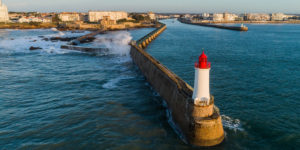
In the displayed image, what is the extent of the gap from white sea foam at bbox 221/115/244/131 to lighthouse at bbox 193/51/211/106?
372 centimetres

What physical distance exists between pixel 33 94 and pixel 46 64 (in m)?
15.9

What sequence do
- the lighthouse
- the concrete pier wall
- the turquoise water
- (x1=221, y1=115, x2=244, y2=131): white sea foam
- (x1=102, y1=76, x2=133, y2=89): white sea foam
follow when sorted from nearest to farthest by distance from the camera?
the lighthouse < the concrete pier wall < the turquoise water < (x1=221, y1=115, x2=244, y2=131): white sea foam < (x1=102, y1=76, x2=133, y2=89): white sea foam

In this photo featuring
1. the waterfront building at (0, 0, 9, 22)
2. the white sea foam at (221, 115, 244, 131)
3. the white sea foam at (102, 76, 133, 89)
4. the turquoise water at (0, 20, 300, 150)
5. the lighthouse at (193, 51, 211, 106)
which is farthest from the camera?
the waterfront building at (0, 0, 9, 22)

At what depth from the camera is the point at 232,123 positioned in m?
14.2

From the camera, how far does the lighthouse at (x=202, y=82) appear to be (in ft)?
34.8

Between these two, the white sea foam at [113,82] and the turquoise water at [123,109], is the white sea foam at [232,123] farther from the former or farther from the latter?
the white sea foam at [113,82]

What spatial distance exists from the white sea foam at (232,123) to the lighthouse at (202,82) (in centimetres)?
372

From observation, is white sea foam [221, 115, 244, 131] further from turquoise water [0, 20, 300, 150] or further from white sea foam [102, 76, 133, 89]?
white sea foam [102, 76, 133, 89]

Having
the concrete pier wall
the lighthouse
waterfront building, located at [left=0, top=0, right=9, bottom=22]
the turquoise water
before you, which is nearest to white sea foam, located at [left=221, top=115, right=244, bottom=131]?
the turquoise water

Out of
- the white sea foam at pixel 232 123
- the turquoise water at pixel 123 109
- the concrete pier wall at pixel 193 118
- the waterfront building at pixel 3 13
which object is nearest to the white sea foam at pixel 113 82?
the turquoise water at pixel 123 109

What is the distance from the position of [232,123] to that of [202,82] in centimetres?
526

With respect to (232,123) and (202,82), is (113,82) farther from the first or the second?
(202,82)

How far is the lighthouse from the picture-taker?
10.6m

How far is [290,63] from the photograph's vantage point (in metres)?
33.1
